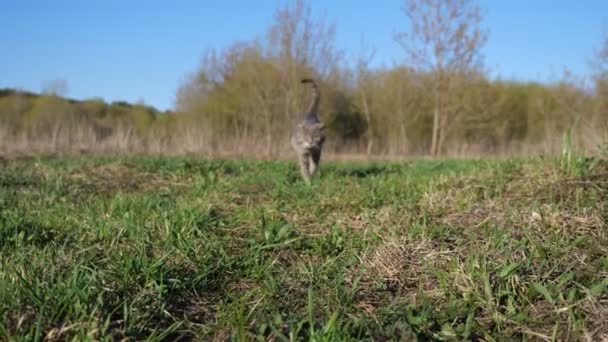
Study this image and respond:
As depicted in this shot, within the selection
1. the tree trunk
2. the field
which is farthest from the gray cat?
the tree trunk

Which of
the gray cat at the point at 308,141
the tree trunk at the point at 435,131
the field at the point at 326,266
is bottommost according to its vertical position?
the field at the point at 326,266

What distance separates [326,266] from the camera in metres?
2.32

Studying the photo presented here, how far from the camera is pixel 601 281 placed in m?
1.96

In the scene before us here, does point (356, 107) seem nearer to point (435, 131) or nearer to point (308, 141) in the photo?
point (435, 131)

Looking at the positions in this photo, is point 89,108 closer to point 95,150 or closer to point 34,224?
point 95,150

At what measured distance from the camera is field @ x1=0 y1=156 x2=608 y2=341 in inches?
65.0

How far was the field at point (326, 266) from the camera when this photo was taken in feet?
5.41

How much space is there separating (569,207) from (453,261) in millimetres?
1305

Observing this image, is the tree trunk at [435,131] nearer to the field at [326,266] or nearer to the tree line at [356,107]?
the tree line at [356,107]

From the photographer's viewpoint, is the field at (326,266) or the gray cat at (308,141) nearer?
the field at (326,266)

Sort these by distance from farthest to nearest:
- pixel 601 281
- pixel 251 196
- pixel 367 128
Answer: pixel 367 128
pixel 251 196
pixel 601 281

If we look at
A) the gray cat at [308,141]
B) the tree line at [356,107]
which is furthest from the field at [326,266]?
the tree line at [356,107]

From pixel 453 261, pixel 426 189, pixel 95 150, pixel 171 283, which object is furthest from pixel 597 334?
pixel 95 150

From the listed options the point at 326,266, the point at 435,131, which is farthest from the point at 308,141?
the point at 435,131
